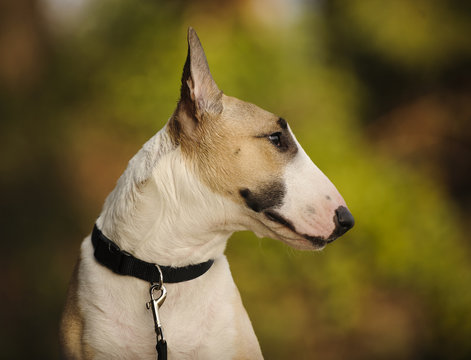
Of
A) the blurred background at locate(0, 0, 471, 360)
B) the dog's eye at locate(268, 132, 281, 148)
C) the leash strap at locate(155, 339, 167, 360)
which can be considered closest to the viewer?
the leash strap at locate(155, 339, 167, 360)

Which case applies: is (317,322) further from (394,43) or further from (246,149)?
(394,43)

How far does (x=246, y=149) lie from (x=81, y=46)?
3174 millimetres

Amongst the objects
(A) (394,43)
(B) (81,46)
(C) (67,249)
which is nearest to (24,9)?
(B) (81,46)

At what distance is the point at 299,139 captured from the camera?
4109mm

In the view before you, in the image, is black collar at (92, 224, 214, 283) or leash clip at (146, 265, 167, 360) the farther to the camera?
black collar at (92, 224, 214, 283)

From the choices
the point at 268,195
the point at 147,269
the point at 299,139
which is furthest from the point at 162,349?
the point at 299,139

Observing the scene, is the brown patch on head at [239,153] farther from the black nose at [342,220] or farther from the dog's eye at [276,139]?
the black nose at [342,220]

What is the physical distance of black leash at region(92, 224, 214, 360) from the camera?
1903mm

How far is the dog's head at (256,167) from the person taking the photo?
1838 mm

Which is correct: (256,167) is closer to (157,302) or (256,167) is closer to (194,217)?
(194,217)

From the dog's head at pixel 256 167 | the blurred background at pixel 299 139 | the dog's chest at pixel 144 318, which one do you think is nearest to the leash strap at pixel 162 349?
the dog's chest at pixel 144 318

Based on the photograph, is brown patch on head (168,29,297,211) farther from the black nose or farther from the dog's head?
the black nose

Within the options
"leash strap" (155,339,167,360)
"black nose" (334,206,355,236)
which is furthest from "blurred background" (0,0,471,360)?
"leash strap" (155,339,167,360)

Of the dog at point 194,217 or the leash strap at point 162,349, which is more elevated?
the dog at point 194,217
